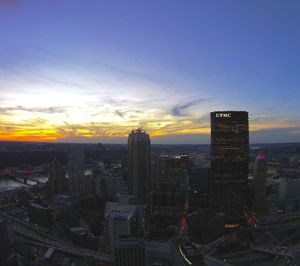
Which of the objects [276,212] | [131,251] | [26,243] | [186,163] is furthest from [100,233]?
[186,163]

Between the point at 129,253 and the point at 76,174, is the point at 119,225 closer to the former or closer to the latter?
the point at 129,253

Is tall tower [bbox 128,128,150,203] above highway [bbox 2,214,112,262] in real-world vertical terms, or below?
above

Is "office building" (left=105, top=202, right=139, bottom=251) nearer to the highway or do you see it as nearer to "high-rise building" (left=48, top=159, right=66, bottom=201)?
the highway

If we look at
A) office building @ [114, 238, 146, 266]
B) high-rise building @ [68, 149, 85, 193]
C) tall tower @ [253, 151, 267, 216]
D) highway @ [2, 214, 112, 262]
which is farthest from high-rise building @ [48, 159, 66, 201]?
office building @ [114, 238, 146, 266]

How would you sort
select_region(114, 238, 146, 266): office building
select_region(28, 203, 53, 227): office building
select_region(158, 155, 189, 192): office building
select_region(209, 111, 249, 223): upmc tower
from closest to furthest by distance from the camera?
1. select_region(114, 238, 146, 266): office building
2. select_region(28, 203, 53, 227): office building
3. select_region(209, 111, 249, 223): upmc tower
4. select_region(158, 155, 189, 192): office building

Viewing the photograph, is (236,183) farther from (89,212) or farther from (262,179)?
(89,212)

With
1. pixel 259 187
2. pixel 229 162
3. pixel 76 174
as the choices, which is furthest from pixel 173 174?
pixel 229 162
